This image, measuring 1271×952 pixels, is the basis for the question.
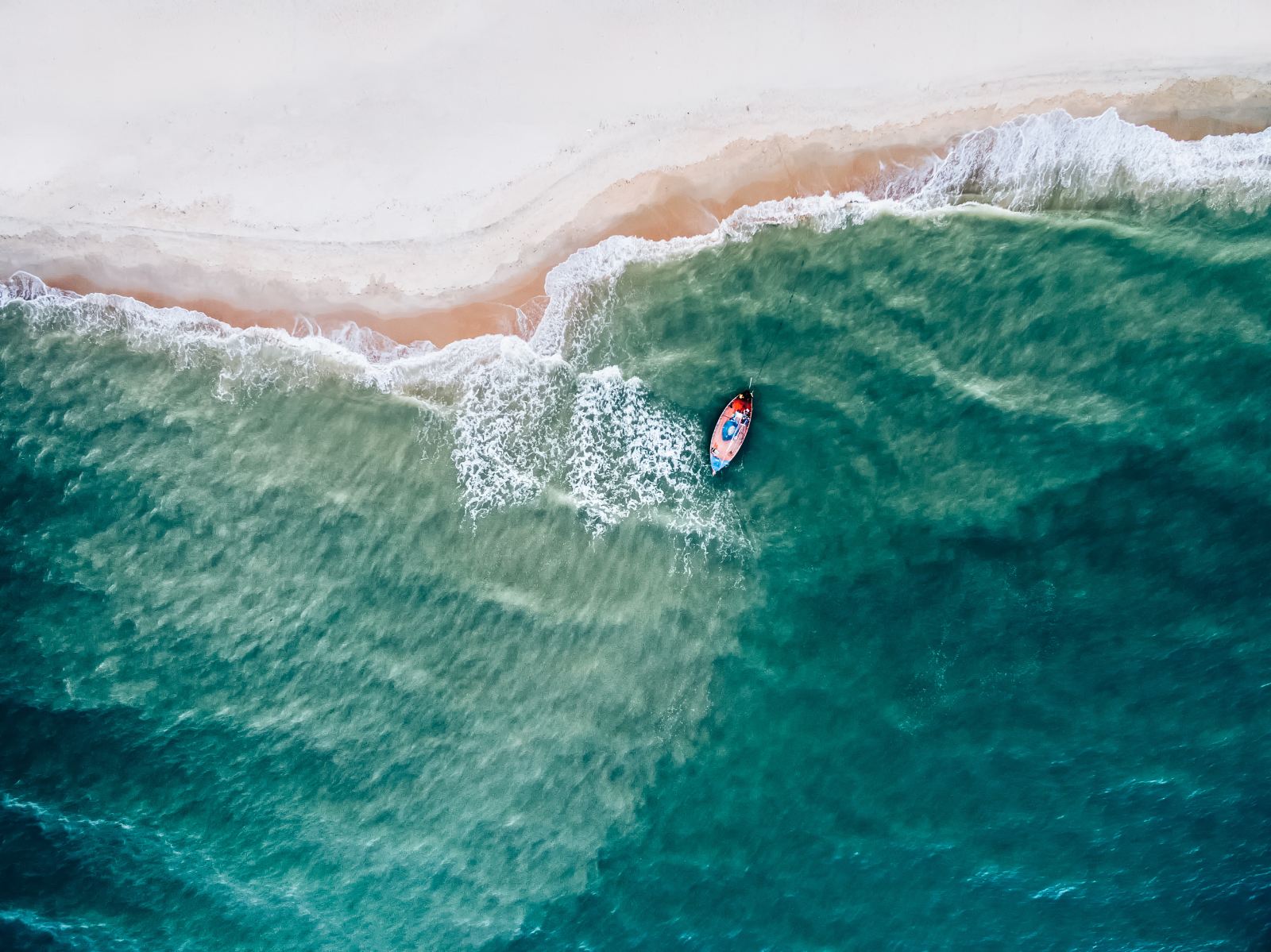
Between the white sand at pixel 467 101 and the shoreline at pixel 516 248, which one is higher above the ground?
the white sand at pixel 467 101

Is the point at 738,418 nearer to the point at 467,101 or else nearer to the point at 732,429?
the point at 732,429

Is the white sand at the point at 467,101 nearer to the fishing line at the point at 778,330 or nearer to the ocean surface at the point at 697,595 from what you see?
the ocean surface at the point at 697,595

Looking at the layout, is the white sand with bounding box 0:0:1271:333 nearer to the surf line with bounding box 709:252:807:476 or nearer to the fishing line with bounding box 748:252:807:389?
the fishing line with bounding box 748:252:807:389

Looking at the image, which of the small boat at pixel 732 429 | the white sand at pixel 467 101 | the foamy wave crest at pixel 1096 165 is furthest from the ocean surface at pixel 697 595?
the white sand at pixel 467 101

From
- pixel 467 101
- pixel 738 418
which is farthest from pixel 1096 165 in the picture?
pixel 467 101

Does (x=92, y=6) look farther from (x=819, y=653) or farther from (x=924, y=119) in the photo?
(x=819, y=653)

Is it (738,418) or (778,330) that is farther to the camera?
(778,330)
